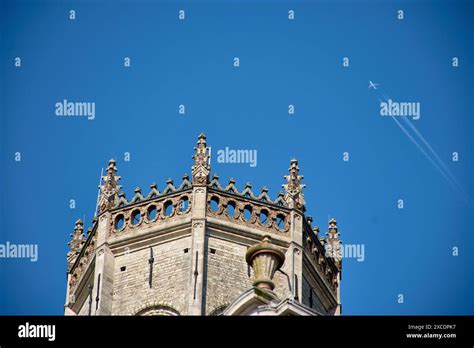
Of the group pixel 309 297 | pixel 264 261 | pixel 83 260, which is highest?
pixel 83 260

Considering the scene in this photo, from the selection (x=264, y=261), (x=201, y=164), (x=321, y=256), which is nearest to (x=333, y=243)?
(x=321, y=256)

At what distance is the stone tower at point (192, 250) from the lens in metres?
56.4

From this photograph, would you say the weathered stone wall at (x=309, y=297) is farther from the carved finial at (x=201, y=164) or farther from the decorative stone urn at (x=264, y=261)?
the decorative stone urn at (x=264, y=261)

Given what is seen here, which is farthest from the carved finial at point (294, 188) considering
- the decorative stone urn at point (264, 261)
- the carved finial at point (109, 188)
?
the decorative stone urn at point (264, 261)

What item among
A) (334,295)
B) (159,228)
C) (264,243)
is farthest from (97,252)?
(264,243)

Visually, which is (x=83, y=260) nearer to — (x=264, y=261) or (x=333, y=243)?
(x=333, y=243)

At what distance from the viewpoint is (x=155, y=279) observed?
2249 inches

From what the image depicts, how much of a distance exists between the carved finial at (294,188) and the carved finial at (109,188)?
4759 mm

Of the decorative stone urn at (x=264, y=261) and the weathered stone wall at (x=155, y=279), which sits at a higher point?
the weathered stone wall at (x=155, y=279)

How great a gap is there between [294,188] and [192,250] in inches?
183

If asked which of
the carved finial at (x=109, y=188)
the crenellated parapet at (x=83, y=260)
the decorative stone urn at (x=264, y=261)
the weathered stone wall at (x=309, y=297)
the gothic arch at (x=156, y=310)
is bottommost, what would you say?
the decorative stone urn at (x=264, y=261)

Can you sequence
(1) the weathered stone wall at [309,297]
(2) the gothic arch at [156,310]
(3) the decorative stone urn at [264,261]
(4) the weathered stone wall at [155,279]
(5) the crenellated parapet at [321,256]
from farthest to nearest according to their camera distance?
1. (5) the crenellated parapet at [321,256]
2. (1) the weathered stone wall at [309,297]
3. (4) the weathered stone wall at [155,279]
4. (2) the gothic arch at [156,310]
5. (3) the decorative stone urn at [264,261]
